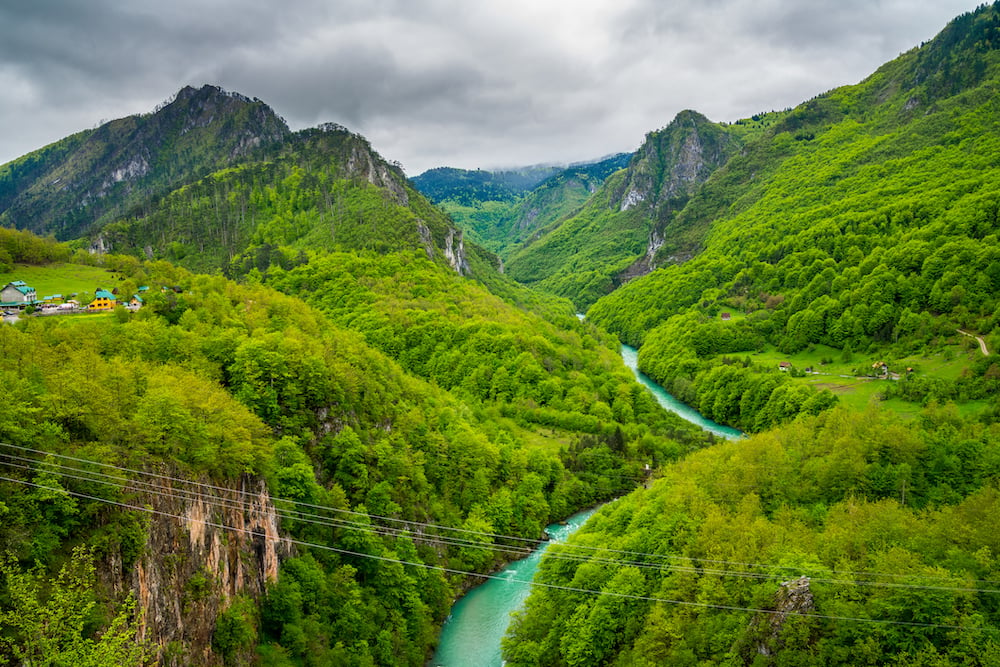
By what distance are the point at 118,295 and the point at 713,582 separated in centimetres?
4767

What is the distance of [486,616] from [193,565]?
25852 millimetres

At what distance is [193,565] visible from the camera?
27.0 meters

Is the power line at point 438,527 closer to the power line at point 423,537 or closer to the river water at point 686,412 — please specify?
the power line at point 423,537

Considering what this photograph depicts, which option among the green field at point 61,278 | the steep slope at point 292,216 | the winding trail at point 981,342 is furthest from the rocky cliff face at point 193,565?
the steep slope at point 292,216

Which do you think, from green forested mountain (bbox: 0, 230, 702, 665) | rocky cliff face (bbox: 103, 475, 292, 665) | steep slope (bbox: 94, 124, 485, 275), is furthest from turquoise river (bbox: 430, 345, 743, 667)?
Answer: steep slope (bbox: 94, 124, 485, 275)

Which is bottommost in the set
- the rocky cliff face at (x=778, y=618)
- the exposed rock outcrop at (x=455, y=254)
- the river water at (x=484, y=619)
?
the river water at (x=484, y=619)

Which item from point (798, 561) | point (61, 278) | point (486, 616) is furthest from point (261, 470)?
point (61, 278)

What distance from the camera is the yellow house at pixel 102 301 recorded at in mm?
46688

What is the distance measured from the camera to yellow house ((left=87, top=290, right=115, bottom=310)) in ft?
153

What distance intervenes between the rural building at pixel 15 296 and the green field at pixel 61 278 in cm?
193

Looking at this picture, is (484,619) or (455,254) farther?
(455,254)

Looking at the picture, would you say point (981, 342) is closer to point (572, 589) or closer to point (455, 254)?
point (572, 589)

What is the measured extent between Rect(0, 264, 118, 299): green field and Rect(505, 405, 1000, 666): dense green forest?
43.4 m

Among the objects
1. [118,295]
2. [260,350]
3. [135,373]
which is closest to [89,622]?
[135,373]
